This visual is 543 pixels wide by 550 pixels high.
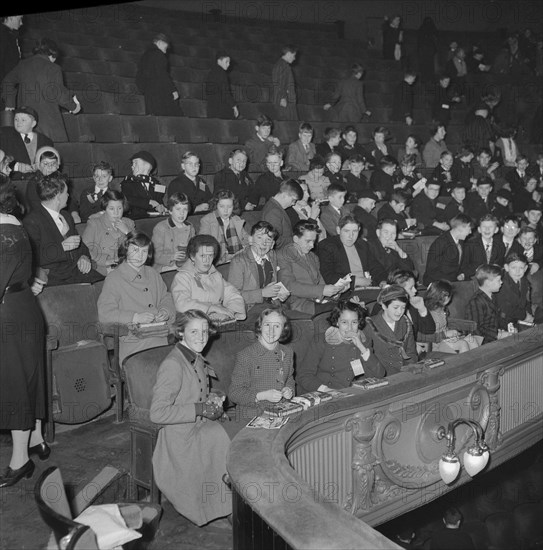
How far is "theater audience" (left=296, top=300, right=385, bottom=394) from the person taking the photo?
4.26m

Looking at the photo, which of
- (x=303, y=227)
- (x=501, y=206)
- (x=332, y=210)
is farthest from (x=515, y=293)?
(x=501, y=206)

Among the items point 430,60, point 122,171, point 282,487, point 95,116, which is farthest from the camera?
point 430,60

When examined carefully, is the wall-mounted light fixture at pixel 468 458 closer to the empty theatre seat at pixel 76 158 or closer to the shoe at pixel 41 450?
the shoe at pixel 41 450

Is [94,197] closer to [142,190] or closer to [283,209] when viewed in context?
[142,190]

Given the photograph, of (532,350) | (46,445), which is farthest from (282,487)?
(532,350)

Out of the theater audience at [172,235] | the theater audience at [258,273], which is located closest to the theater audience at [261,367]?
the theater audience at [258,273]

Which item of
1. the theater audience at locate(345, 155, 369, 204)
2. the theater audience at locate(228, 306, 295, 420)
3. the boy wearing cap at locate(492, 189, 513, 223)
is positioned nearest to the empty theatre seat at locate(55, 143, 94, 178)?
the theater audience at locate(345, 155, 369, 204)

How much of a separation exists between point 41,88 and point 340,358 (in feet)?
13.3

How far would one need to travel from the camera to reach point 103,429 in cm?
448

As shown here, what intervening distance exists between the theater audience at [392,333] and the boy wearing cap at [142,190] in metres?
2.40

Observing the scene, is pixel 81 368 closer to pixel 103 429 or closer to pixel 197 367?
pixel 103 429

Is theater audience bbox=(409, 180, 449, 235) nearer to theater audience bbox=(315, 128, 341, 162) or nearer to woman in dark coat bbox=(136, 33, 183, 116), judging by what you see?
theater audience bbox=(315, 128, 341, 162)

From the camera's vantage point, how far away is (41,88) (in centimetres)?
670

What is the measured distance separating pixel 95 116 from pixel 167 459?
5060 mm
